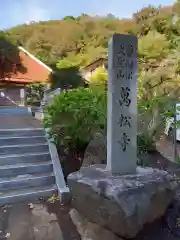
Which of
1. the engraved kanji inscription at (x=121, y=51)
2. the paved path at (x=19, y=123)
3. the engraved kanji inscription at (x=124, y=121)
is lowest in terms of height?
the paved path at (x=19, y=123)

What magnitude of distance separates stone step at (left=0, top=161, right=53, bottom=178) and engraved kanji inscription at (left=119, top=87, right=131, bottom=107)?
2.42 metres

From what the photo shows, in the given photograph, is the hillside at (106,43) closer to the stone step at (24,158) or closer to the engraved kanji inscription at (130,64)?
the engraved kanji inscription at (130,64)

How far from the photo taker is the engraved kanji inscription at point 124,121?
153 inches

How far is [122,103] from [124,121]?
10.3 inches

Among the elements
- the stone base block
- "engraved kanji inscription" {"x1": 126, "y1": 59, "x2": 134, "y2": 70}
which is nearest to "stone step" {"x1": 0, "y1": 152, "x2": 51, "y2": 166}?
the stone base block

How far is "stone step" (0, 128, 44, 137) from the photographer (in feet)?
21.4

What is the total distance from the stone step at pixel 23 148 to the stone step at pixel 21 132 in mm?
588

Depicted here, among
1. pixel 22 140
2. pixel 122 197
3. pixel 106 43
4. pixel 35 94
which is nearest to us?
pixel 122 197

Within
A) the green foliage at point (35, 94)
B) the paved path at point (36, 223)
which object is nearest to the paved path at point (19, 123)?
the paved path at point (36, 223)

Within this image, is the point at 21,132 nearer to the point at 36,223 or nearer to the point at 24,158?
the point at 24,158

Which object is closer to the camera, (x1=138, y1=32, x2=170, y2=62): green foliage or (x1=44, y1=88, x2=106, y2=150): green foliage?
(x1=44, y1=88, x2=106, y2=150): green foliage

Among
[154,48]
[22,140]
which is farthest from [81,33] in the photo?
[22,140]

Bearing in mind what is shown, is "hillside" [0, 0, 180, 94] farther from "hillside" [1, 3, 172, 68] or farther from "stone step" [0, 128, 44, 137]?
"stone step" [0, 128, 44, 137]

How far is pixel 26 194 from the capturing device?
4.69 metres
